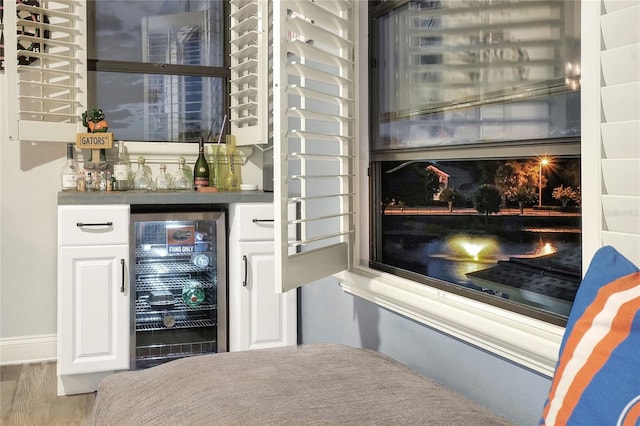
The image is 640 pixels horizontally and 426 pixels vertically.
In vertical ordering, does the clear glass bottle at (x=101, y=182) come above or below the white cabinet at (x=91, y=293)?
above

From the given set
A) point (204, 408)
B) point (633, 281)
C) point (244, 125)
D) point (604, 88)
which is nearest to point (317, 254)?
point (204, 408)

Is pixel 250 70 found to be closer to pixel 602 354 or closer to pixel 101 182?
pixel 101 182

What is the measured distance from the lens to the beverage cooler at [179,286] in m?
3.20

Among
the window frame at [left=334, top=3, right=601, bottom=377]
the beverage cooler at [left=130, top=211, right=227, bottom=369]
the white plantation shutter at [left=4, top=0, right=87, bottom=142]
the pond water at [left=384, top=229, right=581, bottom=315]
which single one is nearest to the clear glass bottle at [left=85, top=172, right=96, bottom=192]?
the white plantation shutter at [left=4, top=0, right=87, bottom=142]

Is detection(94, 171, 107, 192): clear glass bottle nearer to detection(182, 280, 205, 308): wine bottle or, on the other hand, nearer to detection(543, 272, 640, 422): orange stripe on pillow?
detection(182, 280, 205, 308): wine bottle

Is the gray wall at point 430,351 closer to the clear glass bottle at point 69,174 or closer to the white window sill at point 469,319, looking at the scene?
the white window sill at point 469,319

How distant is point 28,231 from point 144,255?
897 millimetres

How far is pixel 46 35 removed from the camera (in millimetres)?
3520

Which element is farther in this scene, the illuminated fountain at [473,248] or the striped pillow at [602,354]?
the illuminated fountain at [473,248]

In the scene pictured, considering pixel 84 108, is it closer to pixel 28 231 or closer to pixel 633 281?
pixel 28 231

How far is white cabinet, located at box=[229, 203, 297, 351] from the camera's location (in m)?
3.14

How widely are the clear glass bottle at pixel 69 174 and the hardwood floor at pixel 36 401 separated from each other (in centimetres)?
102

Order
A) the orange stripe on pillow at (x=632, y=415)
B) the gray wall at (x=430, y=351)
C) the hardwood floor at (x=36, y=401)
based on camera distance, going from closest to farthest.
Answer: the orange stripe on pillow at (x=632, y=415), the gray wall at (x=430, y=351), the hardwood floor at (x=36, y=401)

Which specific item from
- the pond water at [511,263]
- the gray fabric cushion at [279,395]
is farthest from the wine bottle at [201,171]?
the gray fabric cushion at [279,395]
